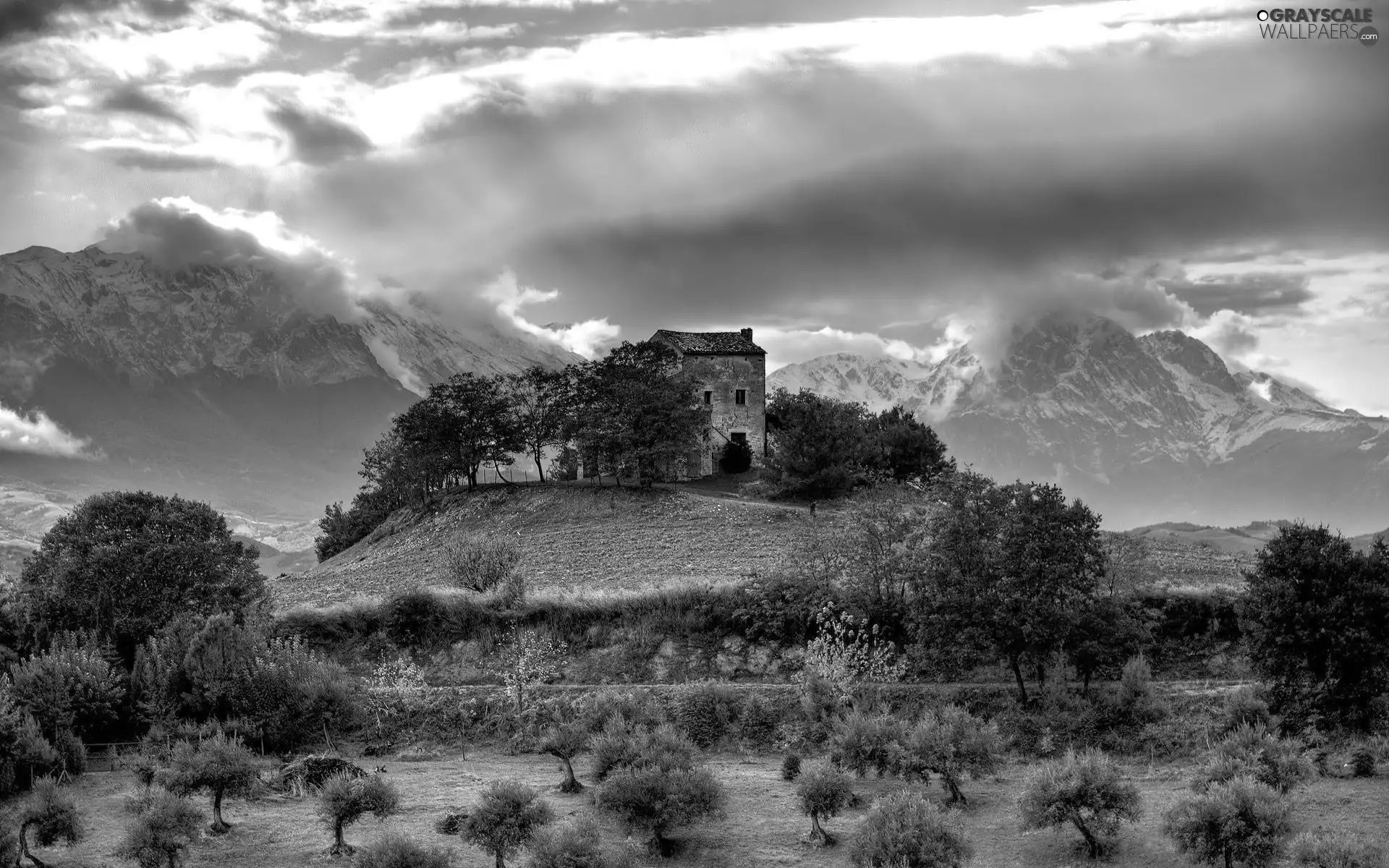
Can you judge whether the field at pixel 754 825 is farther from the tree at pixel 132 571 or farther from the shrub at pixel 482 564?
the shrub at pixel 482 564

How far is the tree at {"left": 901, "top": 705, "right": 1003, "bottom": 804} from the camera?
35.4 meters

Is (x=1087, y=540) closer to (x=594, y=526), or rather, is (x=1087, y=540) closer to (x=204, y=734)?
(x=204, y=734)

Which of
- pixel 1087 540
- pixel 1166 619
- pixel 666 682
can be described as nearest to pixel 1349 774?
pixel 1087 540

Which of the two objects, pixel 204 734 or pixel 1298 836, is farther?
pixel 204 734

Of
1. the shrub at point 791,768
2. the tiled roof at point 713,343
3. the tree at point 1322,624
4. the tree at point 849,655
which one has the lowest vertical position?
the shrub at point 791,768

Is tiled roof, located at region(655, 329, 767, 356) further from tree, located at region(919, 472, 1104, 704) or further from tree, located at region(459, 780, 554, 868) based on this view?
tree, located at region(459, 780, 554, 868)

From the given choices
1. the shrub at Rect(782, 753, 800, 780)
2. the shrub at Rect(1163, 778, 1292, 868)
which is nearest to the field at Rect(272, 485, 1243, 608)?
the shrub at Rect(782, 753, 800, 780)

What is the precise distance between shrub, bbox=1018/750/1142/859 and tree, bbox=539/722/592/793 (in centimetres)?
1468

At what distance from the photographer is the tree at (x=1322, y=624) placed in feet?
120

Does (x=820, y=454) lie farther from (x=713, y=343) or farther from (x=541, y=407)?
(x=541, y=407)

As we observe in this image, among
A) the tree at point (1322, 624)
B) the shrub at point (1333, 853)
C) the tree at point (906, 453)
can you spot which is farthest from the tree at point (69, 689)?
the tree at point (906, 453)

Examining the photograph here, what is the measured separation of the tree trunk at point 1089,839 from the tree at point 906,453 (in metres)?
59.5

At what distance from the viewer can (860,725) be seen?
37.5 meters

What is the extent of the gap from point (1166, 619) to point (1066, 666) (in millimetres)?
7697
